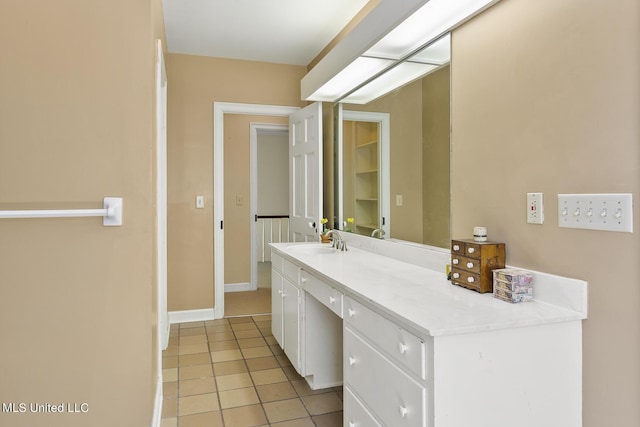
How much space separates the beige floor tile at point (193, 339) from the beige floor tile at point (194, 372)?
0.51 meters

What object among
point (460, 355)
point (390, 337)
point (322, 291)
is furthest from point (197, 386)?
point (460, 355)

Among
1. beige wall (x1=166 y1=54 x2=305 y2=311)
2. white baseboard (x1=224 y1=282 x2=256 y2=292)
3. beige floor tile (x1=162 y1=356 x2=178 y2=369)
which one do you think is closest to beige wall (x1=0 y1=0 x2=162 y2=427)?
beige floor tile (x1=162 y1=356 x2=178 y2=369)

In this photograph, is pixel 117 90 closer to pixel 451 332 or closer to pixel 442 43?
pixel 442 43

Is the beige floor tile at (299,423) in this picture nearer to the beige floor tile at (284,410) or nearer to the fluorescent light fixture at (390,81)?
the beige floor tile at (284,410)

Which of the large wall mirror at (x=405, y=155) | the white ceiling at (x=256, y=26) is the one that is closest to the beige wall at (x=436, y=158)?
the large wall mirror at (x=405, y=155)

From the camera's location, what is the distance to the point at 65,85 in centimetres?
180

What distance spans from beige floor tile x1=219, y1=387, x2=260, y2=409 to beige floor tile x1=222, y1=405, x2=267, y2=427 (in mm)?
48

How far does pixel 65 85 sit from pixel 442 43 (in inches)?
65.1

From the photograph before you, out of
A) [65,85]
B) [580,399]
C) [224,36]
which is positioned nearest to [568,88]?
[580,399]

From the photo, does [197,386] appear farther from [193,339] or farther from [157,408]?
[193,339]

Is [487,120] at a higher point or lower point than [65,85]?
lower

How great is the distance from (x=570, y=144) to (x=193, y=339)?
9.82 feet

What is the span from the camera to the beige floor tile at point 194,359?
296cm

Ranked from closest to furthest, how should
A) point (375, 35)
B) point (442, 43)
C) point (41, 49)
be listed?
1. point (41, 49)
2. point (442, 43)
3. point (375, 35)
